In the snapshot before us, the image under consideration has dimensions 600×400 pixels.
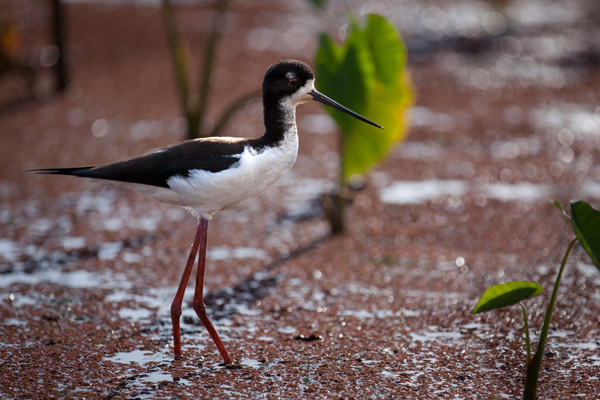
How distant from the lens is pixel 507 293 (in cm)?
303

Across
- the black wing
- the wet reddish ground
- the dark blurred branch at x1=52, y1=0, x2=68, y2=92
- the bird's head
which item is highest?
the dark blurred branch at x1=52, y1=0, x2=68, y2=92

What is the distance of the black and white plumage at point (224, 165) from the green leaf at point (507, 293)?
98cm

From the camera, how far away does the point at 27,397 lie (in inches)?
129

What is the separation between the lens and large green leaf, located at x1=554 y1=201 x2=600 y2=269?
2.97 m

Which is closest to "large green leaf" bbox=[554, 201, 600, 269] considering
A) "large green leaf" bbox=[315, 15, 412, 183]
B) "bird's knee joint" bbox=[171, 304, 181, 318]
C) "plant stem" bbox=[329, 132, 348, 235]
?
"bird's knee joint" bbox=[171, 304, 181, 318]

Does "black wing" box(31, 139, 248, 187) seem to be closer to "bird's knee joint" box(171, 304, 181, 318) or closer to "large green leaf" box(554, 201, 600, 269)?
"bird's knee joint" box(171, 304, 181, 318)

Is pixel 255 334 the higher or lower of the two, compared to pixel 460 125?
lower

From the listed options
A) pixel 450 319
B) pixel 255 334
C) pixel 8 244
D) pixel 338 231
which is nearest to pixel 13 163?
pixel 8 244

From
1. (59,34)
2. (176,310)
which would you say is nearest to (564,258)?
(176,310)

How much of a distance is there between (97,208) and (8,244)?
855mm

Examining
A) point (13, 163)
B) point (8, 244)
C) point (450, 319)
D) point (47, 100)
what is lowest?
point (450, 319)

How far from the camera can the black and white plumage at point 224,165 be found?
3516 millimetres

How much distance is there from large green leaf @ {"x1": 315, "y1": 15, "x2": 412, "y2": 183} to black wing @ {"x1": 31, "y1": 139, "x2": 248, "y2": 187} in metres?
1.67

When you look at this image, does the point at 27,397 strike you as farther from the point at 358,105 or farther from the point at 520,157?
the point at 520,157
